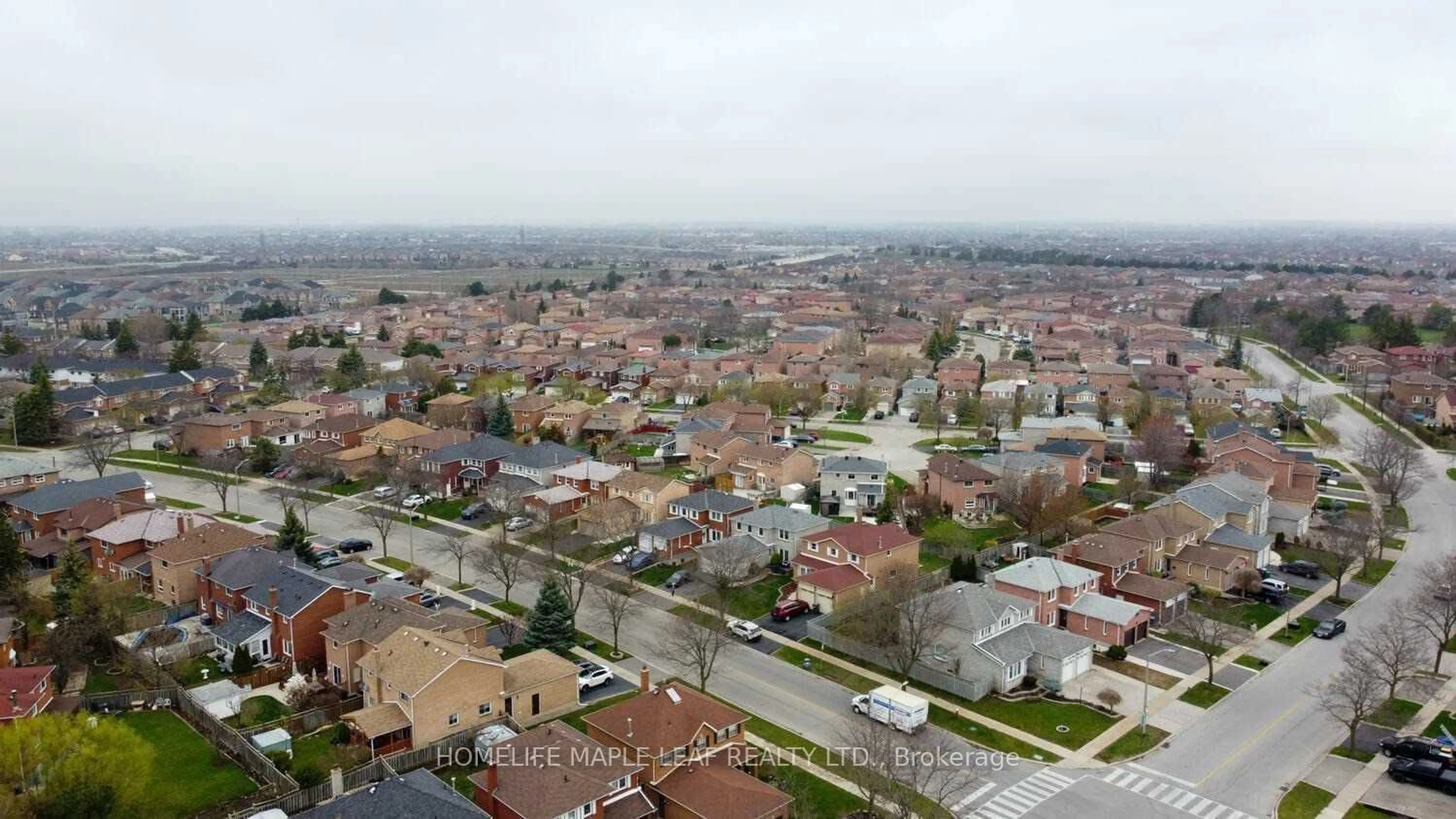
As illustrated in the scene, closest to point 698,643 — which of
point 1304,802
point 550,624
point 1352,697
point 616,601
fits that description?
point 616,601

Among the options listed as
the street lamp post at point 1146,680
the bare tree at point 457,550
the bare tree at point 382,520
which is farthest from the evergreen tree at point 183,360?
the street lamp post at point 1146,680

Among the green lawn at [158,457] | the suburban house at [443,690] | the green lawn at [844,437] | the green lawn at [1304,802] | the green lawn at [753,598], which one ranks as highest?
the suburban house at [443,690]

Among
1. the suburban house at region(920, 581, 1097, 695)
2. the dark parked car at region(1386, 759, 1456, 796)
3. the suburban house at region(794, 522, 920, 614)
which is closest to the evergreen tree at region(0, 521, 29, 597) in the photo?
the suburban house at region(794, 522, 920, 614)

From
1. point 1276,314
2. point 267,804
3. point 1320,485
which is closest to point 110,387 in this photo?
point 267,804

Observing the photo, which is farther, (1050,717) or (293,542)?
(293,542)

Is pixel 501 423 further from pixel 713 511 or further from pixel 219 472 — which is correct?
pixel 713 511

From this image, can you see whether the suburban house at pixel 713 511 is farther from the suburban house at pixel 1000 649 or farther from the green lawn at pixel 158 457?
the green lawn at pixel 158 457

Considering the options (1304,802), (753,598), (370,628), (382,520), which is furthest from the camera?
(382,520)
